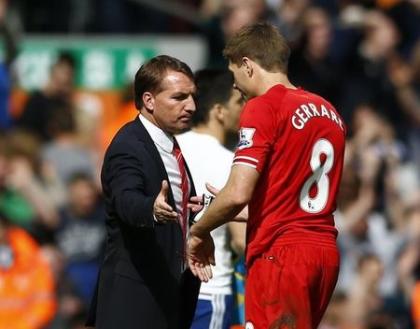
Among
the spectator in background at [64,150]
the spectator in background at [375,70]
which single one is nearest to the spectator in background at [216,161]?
the spectator in background at [64,150]

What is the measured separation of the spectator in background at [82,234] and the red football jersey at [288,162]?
5.69 metres

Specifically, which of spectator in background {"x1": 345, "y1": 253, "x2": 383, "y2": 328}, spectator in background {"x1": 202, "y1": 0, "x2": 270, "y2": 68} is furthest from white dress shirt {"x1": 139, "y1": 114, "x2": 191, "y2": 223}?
spectator in background {"x1": 202, "y1": 0, "x2": 270, "y2": 68}

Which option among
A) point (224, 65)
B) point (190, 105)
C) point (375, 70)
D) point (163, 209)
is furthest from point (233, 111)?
point (375, 70)

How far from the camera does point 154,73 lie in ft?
24.9

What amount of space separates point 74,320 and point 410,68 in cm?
525

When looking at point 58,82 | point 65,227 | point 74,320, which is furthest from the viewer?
point 58,82

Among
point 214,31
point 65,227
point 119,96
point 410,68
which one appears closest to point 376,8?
point 410,68

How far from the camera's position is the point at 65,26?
634 inches

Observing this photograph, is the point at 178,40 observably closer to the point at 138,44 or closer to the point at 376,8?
the point at 138,44

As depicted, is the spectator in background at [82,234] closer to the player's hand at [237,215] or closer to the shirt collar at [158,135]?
the player's hand at [237,215]

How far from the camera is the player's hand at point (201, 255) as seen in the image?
24.6 feet

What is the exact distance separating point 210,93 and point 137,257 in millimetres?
1841

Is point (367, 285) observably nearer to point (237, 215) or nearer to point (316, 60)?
point (316, 60)

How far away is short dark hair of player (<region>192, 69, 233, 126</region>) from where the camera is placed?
9000mm
